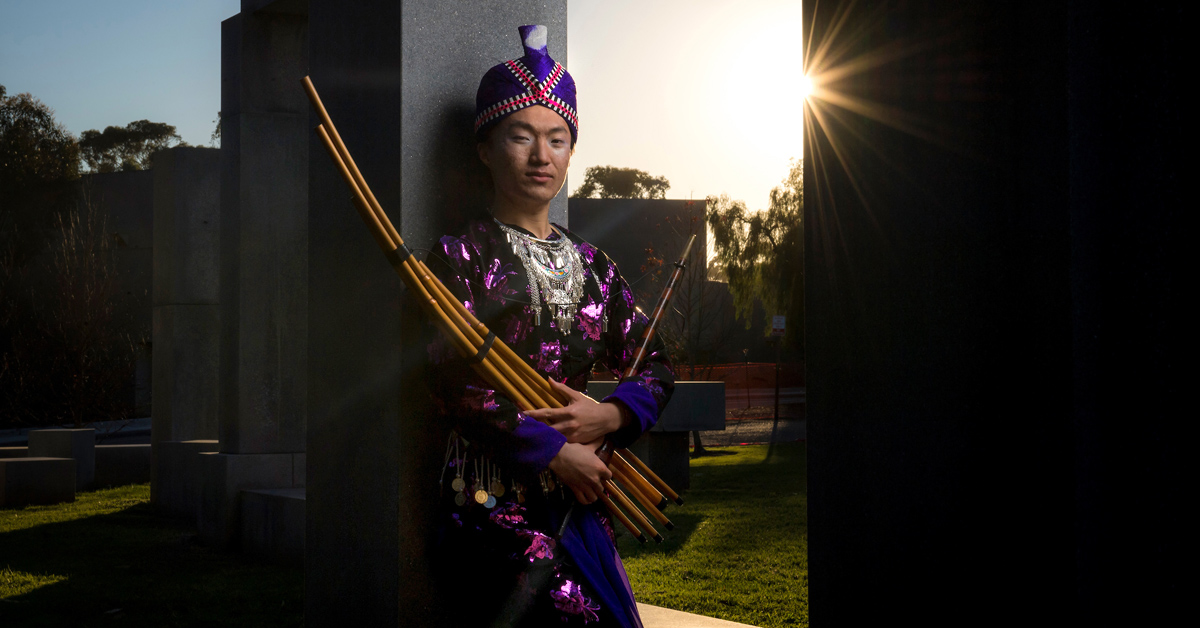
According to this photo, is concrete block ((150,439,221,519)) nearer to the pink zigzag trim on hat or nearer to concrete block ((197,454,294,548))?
concrete block ((197,454,294,548))

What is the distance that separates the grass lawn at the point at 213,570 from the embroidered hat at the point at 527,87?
331cm

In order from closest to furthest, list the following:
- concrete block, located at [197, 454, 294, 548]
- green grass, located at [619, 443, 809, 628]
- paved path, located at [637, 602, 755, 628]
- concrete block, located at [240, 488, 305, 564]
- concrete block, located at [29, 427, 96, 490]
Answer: paved path, located at [637, 602, 755, 628]
green grass, located at [619, 443, 809, 628]
concrete block, located at [240, 488, 305, 564]
concrete block, located at [197, 454, 294, 548]
concrete block, located at [29, 427, 96, 490]

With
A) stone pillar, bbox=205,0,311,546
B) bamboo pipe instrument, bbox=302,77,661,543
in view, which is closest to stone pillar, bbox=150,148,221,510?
stone pillar, bbox=205,0,311,546

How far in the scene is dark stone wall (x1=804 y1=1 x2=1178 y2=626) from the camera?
113 centimetres

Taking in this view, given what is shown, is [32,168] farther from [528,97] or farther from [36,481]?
[528,97]

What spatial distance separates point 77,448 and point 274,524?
5.42m

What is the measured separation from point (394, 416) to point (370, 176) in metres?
0.72

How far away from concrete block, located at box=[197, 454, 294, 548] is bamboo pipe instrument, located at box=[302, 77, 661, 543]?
4886mm

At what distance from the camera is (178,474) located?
330 inches

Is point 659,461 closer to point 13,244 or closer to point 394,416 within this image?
point 394,416

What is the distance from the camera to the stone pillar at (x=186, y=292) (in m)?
9.00

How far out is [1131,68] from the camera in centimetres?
114

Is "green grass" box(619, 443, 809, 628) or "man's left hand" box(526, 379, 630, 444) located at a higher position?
"man's left hand" box(526, 379, 630, 444)

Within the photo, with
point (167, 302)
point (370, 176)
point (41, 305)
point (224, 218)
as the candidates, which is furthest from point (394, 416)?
point (41, 305)
